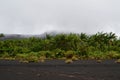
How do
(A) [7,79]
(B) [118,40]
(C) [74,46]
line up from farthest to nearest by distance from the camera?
(B) [118,40], (C) [74,46], (A) [7,79]

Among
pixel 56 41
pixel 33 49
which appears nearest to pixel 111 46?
pixel 56 41

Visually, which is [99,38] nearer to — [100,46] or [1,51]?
[100,46]

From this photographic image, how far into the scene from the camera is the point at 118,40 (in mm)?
54000

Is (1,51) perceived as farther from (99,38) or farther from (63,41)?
(99,38)

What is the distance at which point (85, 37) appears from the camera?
56000mm

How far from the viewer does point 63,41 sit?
52.0 m

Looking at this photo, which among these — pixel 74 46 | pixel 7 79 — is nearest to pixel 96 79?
pixel 7 79

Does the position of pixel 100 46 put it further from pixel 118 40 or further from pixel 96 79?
pixel 96 79

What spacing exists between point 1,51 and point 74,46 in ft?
39.7

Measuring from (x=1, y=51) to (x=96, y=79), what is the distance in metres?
38.8

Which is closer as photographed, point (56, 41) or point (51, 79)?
point (51, 79)

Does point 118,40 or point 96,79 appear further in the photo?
point 118,40

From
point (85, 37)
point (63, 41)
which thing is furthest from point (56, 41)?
point (85, 37)

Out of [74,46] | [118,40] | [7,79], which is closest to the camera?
[7,79]
